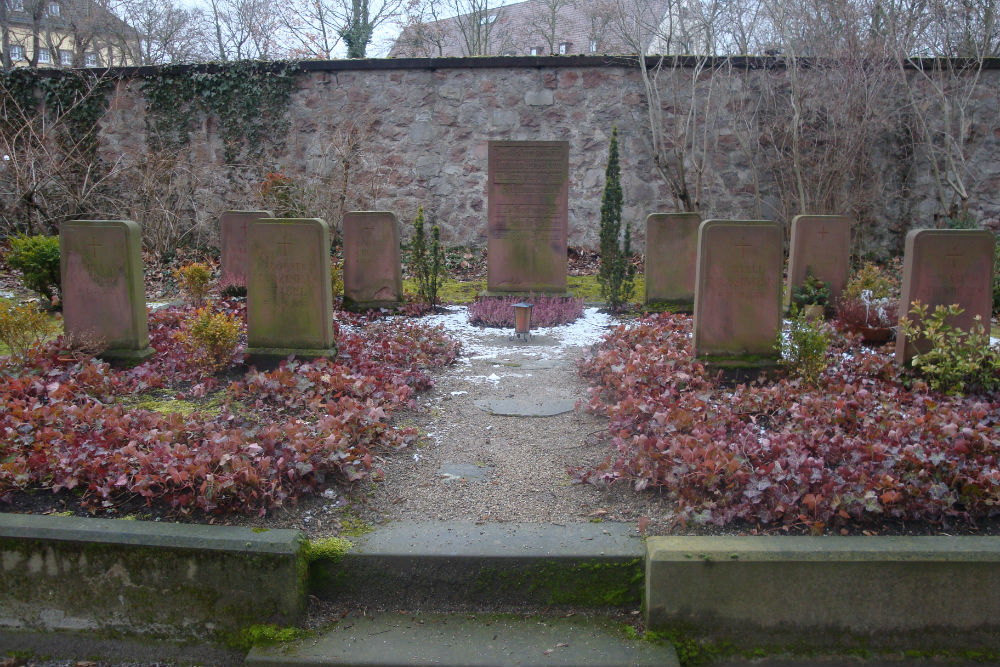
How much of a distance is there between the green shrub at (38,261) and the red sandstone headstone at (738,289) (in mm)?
7029

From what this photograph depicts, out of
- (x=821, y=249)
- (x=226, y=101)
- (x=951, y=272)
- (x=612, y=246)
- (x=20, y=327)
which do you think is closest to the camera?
(x=951, y=272)

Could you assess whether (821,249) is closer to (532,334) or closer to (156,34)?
(532,334)

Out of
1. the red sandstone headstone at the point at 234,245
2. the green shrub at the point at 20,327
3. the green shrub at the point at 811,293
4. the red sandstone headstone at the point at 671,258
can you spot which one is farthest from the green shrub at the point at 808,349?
the red sandstone headstone at the point at 234,245

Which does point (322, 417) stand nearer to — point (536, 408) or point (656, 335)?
point (536, 408)

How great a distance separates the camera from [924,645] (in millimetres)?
3002

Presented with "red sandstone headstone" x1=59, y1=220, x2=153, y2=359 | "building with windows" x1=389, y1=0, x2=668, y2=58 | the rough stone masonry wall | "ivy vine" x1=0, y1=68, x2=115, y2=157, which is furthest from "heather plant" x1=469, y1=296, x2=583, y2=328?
"ivy vine" x1=0, y1=68, x2=115, y2=157

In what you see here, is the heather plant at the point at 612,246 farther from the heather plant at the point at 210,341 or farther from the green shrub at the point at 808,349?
the heather plant at the point at 210,341

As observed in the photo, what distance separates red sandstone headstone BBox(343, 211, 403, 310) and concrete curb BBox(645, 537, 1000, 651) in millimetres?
6191

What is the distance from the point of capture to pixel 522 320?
7645 millimetres

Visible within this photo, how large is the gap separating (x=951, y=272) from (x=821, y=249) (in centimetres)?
311

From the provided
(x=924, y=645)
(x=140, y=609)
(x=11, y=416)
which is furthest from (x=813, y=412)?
(x=11, y=416)

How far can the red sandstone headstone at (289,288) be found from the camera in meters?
5.86

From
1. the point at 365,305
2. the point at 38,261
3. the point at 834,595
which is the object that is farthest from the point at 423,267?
the point at 834,595

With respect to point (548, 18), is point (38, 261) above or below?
below
